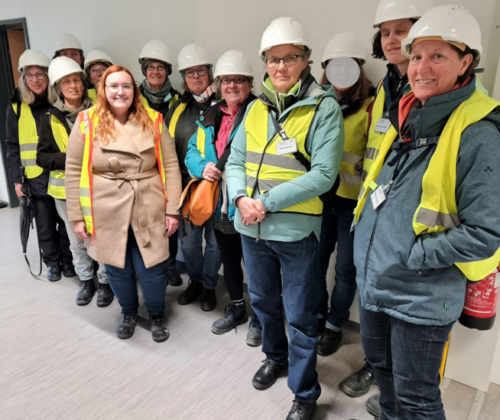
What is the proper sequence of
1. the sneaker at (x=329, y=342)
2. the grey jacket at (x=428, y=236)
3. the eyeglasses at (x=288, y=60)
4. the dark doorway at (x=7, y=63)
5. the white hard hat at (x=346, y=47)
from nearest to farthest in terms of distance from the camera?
the grey jacket at (x=428, y=236)
the eyeglasses at (x=288, y=60)
the white hard hat at (x=346, y=47)
the sneaker at (x=329, y=342)
the dark doorway at (x=7, y=63)

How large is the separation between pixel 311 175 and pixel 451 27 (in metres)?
0.69

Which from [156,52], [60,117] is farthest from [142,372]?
[156,52]

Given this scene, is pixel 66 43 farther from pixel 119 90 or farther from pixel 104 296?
pixel 104 296

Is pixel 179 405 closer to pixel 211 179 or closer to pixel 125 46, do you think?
pixel 211 179

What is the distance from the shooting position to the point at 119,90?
6.86 feet

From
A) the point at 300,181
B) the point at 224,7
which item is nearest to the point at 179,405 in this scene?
the point at 300,181

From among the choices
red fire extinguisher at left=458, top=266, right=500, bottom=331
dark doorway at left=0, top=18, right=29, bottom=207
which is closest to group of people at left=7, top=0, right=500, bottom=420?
red fire extinguisher at left=458, top=266, right=500, bottom=331

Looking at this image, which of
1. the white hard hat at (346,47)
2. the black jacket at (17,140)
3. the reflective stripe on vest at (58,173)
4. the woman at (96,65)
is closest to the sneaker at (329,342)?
the white hard hat at (346,47)

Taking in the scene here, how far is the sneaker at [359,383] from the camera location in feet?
6.54

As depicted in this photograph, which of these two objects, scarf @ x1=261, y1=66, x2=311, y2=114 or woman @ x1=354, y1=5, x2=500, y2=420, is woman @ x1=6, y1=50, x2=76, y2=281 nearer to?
scarf @ x1=261, y1=66, x2=311, y2=114

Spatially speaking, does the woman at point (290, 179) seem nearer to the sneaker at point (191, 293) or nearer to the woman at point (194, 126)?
the woman at point (194, 126)

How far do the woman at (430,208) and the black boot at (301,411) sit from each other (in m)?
0.60

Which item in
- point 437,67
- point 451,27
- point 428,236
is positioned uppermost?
point 451,27

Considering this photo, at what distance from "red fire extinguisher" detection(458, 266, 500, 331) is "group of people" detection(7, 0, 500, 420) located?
108mm
